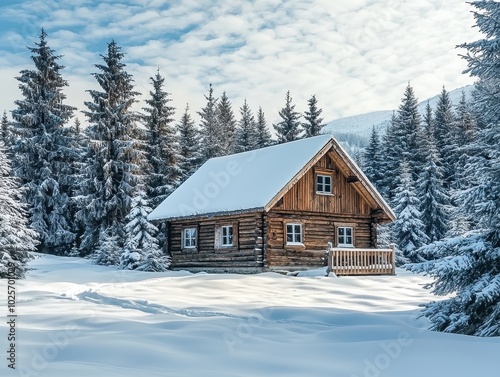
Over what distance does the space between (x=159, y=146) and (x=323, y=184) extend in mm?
19213

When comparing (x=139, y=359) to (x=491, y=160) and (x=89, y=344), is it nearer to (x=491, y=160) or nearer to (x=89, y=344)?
(x=89, y=344)

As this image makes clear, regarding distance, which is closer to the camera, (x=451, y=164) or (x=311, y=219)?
(x=311, y=219)

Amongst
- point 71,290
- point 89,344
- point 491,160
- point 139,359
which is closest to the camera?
point 139,359

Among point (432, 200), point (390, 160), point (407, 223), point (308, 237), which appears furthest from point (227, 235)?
point (390, 160)

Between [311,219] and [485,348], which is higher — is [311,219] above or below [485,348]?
above

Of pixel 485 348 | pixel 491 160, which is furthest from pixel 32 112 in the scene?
pixel 485 348

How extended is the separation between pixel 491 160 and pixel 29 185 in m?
34.8

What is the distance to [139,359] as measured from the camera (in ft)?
24.1

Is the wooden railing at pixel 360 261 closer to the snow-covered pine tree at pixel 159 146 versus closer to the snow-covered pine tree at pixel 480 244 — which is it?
the snow-covered pine tree at pixel 480 244

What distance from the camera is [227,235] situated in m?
28.1

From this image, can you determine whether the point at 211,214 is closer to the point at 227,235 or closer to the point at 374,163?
the point at 227,235

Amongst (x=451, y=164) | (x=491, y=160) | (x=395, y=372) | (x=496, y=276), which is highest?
(x=451, y=164)

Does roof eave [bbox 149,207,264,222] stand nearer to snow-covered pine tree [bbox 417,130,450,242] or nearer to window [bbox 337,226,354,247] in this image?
window [bbox 337,226,354,247]

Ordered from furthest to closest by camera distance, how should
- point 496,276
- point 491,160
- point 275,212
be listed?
point 275,212
point 491,160
point 496,276
